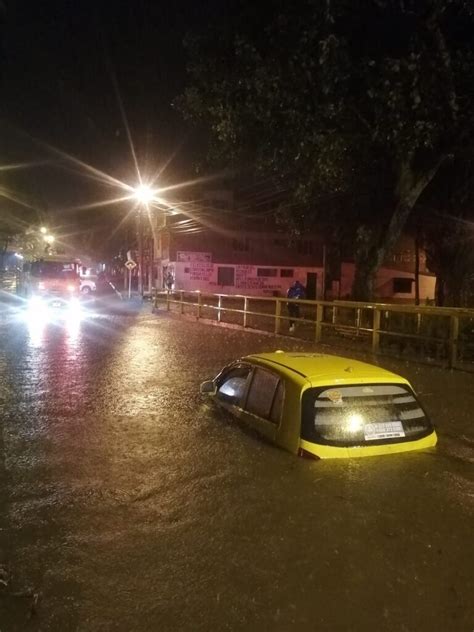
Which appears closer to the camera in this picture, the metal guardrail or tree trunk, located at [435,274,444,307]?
the metal guardrail

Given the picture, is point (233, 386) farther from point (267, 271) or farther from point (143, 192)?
point (267, 271)

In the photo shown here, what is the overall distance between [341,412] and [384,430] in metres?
0.41

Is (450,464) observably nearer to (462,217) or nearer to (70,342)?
(70,342)

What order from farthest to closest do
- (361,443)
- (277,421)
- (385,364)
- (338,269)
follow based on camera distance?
(338,269) → (385,364) → (277,421) → (361,443)

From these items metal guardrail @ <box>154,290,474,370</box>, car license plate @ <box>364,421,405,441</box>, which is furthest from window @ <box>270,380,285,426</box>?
metal guardrail @ <box>154,290,474,370</box>

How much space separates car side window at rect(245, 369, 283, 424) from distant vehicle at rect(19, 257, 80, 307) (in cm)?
2381

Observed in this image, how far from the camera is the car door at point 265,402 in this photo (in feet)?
18.0

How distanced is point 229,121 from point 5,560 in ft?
40.4

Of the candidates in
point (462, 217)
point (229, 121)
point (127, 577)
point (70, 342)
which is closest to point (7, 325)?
point (70, 342)

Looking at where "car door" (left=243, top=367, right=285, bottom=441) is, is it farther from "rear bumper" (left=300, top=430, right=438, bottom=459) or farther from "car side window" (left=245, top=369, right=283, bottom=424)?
"rear bumper" (left=300, top=430, right=438, bottom=459)

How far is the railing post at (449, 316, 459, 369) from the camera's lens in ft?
35.3

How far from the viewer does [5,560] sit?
12.2 feet

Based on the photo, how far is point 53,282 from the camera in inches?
1121

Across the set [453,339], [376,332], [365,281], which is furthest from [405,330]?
[453,339]
